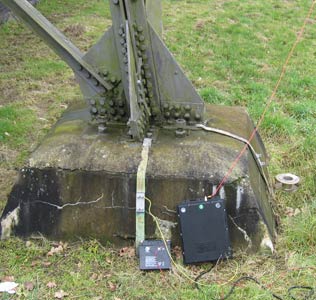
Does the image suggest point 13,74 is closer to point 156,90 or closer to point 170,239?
point 156,90

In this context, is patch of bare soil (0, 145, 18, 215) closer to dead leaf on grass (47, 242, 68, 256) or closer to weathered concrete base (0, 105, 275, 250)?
weathered concrete base (0, 105, 275, 250)

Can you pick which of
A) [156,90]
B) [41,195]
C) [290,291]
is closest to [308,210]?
[290,291]

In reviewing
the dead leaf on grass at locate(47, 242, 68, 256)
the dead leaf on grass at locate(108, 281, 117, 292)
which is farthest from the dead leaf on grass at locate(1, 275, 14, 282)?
the dead leaf on grass at locate(108, 281, 117, 292)

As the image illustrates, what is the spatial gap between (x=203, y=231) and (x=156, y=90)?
150 centimetres

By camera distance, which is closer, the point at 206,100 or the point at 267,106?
the point at 267,106

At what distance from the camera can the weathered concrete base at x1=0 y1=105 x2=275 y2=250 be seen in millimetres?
4914

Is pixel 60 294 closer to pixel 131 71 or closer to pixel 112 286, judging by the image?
pixel 112 286

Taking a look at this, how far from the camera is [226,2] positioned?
53.4 ft

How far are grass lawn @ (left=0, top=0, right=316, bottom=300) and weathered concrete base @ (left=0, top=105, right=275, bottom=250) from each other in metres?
0.17

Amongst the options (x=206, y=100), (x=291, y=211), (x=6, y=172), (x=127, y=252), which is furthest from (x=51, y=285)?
(x=206, y=100)

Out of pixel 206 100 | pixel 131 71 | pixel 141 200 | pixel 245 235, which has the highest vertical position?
pixel 131 71

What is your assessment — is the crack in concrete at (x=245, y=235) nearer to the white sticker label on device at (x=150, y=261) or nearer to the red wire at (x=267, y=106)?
the red wire at (x=267, y=106)

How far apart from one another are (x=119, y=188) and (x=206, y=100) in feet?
12.8

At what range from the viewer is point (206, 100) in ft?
28.1
